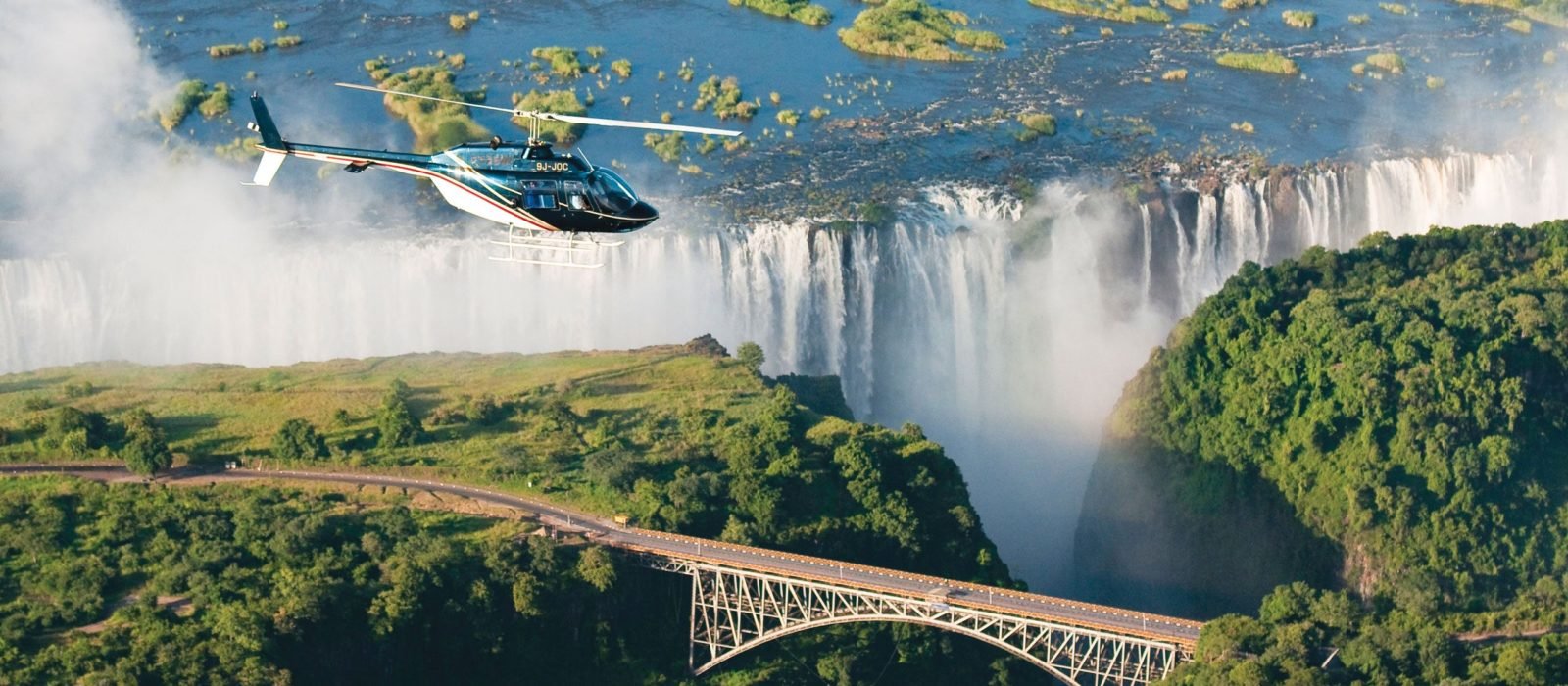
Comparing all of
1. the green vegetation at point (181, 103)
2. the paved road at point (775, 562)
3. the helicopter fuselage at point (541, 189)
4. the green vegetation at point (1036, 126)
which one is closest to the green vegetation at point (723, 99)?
the green vegetation at point (1036, 126)

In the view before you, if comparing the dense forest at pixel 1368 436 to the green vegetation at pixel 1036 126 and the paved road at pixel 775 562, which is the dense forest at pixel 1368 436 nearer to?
the paved road at pixel 775 562

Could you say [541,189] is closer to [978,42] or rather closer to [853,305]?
[853,305]

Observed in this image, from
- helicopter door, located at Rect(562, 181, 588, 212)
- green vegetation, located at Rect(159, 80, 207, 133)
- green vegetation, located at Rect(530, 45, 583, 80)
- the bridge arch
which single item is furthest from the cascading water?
helicopter door, located at Rect(562, 181, 588, 212)

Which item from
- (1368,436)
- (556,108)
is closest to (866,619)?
(1368,436)

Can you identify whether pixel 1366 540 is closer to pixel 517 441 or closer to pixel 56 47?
pixel 517 441

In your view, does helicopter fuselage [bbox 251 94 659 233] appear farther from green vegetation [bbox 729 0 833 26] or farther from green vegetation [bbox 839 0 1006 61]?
green vegetation [bbox 729 0 833 26]

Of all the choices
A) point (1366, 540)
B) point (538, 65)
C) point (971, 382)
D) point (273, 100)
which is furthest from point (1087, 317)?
point (273, 100)

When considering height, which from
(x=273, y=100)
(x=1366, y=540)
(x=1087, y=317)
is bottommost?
(x=1366, y=540)
